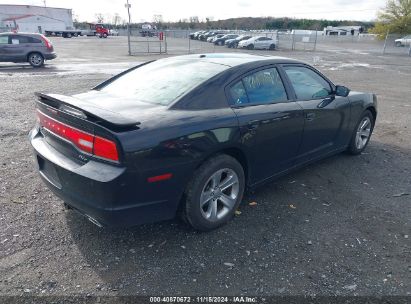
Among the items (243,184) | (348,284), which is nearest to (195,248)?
(243,184)

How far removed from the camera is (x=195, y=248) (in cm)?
290

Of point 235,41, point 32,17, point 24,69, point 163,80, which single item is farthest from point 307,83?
point 32,17

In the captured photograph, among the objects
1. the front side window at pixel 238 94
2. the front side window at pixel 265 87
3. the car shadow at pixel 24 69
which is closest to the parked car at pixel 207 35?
the car shadow at pixel 24 69

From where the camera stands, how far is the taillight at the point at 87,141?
2403mm

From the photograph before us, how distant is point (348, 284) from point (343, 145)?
8.73ft

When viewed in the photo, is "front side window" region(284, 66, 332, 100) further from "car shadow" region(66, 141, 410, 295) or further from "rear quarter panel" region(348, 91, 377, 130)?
"car shadow" region(66, 141, 410, 295)

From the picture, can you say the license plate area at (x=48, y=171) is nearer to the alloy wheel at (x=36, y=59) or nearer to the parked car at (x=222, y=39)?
the alloy wheel at (x=36, y=59)

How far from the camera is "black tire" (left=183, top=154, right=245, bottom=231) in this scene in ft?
9.25

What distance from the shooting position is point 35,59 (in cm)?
1647

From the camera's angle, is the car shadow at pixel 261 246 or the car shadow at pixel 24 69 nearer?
the car shadow at pixel 261 246

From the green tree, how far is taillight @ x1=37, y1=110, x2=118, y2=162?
52911mm

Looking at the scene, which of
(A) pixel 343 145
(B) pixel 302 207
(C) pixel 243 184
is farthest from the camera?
(A) pixel 343 145

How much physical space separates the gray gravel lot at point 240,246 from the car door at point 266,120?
1.60 ft

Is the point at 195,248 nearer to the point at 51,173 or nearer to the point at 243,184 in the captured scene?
the point at 243,184
